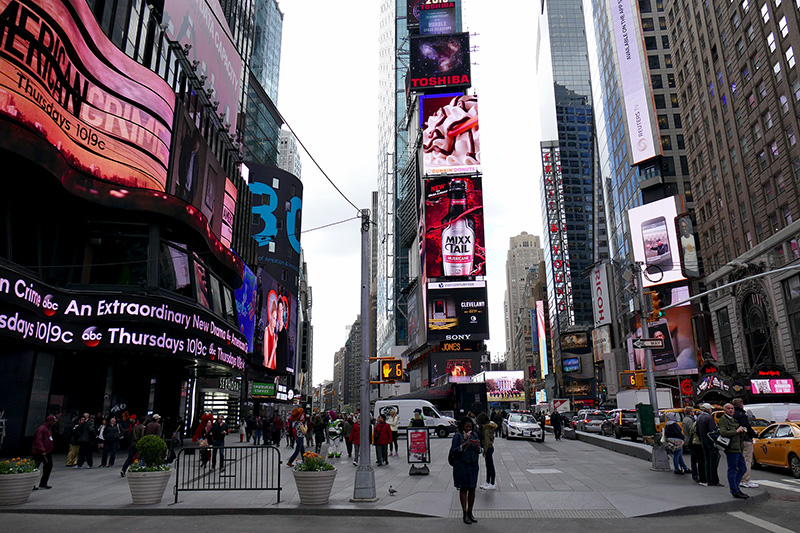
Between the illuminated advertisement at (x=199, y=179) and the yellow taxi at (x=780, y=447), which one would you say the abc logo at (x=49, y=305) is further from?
the yellow taxi at (x=780, y=447)

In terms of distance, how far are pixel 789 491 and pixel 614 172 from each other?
277 feet

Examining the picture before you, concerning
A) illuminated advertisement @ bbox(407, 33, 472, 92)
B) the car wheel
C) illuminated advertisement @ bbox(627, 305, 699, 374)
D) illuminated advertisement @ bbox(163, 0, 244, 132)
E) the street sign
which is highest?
illuminated advertisement @ bbox(407, 33, 472, 92)

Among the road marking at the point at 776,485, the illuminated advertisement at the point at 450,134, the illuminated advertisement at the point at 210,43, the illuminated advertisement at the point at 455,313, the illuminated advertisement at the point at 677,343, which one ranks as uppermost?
the illuminated advertisement at the point at 450,134

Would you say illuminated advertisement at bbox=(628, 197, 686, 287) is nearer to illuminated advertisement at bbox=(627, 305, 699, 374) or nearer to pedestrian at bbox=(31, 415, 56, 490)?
illuminated advertisement at bbox=(627, 305, 699, 374)

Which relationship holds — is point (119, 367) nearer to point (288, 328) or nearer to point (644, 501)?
point (644, 501)

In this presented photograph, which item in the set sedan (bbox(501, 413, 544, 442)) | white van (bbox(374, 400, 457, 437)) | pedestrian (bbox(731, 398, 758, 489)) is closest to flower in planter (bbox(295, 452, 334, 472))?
pedestrian (bbox(731, 398, 758, 489))

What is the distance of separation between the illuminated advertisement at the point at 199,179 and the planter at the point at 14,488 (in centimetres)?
1783

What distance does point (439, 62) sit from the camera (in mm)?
92438

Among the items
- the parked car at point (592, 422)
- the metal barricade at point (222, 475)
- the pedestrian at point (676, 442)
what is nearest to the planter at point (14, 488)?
the metal barricade at point (222, 475)

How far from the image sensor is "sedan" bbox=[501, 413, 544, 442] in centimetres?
3094

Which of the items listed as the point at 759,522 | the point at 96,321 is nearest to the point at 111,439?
the point at 96,321

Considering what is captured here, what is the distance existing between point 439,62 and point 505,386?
70964 mm

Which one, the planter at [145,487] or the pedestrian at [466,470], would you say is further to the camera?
the planter at [145,487]

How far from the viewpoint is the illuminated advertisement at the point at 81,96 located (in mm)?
18094
